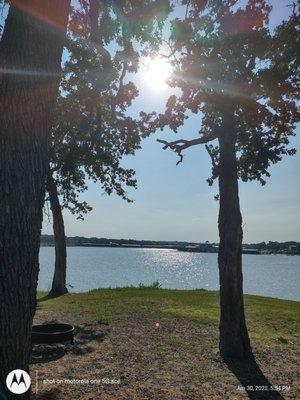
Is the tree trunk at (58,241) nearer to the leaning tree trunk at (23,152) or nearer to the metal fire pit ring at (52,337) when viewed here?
the metal fire pit ring at (52,337)

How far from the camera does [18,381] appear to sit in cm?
454

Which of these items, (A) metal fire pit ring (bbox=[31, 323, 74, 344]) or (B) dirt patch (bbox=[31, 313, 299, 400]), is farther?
(A) metal fire pit ring (bbox=[31, 323, 74, 344])

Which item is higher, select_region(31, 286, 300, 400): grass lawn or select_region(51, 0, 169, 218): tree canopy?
select_region(51, 0, 169, 218): tree canopy

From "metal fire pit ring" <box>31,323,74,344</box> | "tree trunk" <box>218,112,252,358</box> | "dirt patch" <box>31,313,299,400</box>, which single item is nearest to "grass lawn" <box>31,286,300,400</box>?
"dirt patch" <box>31,313,299,400</box>

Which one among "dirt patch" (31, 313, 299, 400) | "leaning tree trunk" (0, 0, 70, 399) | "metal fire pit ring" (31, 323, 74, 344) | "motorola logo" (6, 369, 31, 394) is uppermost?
"leaning tree trunk" (0, 0, 70, 399)

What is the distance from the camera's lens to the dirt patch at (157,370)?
795 cm

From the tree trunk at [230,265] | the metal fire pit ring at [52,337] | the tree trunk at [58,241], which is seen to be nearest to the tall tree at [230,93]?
the tree trunk at [230,265]

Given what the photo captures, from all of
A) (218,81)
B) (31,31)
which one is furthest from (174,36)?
(31,31)

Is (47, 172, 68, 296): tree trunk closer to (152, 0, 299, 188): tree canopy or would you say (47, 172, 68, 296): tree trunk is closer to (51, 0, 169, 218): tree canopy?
(51, 0, 169, 218): tree canopy

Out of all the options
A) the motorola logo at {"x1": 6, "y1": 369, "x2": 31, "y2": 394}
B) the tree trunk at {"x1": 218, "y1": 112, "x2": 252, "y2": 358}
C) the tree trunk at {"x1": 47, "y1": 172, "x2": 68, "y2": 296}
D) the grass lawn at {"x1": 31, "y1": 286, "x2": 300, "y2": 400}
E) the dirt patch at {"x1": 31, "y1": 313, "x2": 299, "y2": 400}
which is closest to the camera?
the motorola logo at {"x1": 6, "y1": 369, "x2": 31, "y2": 394}

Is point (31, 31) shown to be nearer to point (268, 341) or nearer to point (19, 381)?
point (19, 381)

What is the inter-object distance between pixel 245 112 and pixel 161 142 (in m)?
2.95

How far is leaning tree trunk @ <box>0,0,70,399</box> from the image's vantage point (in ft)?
14.7

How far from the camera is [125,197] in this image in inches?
1048
